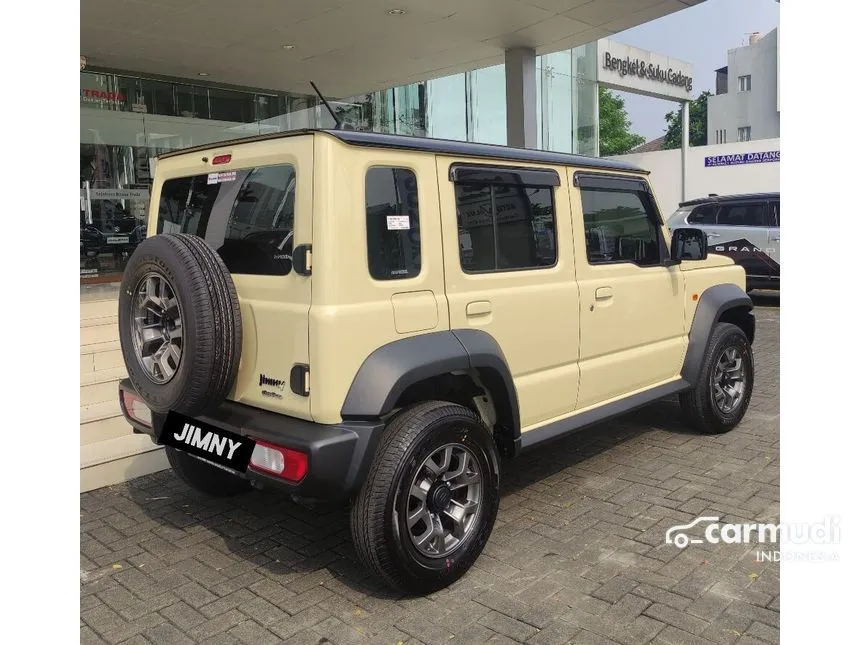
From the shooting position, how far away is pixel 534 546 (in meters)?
3.62

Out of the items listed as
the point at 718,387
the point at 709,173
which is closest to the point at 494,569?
the point at 718,387

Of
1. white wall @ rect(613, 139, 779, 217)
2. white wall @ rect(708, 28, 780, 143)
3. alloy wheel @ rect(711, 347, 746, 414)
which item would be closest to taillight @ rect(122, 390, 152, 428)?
alloy wheel @ rect(711, 347, 746, 414)

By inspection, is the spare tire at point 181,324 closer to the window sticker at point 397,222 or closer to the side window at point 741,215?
the window sticker at point 397,222

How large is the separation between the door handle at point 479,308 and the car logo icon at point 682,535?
5.02 ft

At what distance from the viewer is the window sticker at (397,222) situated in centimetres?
314

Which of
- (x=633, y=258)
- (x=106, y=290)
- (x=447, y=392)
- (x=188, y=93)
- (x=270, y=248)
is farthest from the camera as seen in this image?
(x=188, y=93)

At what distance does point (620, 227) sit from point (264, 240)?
7.74 feet

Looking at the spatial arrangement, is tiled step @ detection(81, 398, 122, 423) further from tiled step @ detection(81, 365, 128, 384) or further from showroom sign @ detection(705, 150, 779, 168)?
showroom sign @ detection(705, 150, 779, 168)

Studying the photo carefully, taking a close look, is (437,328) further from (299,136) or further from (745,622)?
(745,622)

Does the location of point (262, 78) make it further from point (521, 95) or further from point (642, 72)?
point (642, 72)

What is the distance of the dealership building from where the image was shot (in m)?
9.15

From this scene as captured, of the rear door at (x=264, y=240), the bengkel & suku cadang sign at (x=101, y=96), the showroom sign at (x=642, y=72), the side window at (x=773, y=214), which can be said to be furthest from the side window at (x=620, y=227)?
the showroom sign at (x=642, y=72)
